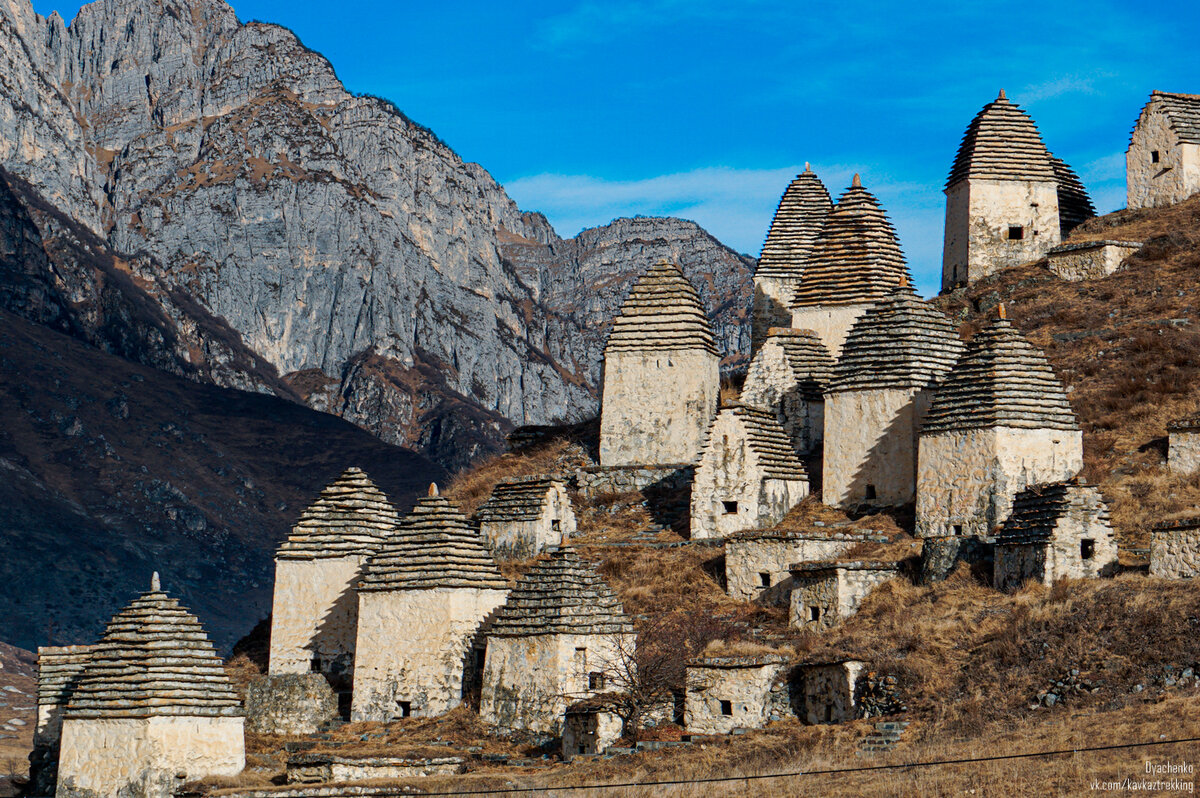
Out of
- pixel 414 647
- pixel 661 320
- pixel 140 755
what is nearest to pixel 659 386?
pixel 661 320

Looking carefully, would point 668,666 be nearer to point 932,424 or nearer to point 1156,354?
point 932,424

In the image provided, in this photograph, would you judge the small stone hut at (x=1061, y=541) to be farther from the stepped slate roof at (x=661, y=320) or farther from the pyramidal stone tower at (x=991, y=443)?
the stepped slate roof at (x=661, y=320)

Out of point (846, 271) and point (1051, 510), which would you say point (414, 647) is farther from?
point (846, 271)

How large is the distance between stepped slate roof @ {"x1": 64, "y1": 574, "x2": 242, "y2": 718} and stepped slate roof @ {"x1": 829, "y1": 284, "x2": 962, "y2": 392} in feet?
57.9

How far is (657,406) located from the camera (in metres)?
50.2

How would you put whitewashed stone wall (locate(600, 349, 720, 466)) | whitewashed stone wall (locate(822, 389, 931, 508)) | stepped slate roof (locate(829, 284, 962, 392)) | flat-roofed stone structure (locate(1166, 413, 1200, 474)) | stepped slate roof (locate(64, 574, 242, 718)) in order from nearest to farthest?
1. stepped slate roof (locate(64, 574, 242, 718))
2. flat-roofed stone structure (locate(1166, 413, 1200, 474))
3. whitewashed stone wall (locate(822, 389, 931, 508))
4. stepped slate roof (locate(829, 284, 962, 392))
5. whitewashed stone wall (locate(600, 349, 720, 466))

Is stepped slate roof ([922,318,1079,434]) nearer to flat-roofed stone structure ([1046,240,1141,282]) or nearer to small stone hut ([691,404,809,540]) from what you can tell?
small stone hut ([691,404,809,540])

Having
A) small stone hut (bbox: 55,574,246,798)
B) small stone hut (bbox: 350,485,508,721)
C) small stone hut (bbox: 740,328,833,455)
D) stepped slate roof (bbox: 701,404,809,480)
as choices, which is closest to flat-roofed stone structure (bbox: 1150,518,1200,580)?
stepped slate roof (bbox: 701,404,809,480)

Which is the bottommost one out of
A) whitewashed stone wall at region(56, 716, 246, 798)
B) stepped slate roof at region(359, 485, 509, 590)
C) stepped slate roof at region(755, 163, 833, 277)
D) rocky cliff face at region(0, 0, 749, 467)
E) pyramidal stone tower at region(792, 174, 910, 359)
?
whitewashed stone wall at region(56, 716, 246, 798)

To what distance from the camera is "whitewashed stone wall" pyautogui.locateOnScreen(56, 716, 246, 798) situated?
3288 cm

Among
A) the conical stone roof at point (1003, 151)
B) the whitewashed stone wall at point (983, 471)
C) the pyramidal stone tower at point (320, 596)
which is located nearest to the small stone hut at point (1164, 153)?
the conical stone roof at point (1003, 151)

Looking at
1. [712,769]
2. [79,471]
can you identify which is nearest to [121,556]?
[79,471]

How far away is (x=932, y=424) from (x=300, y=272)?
13617 centimetres

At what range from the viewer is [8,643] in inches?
4181
